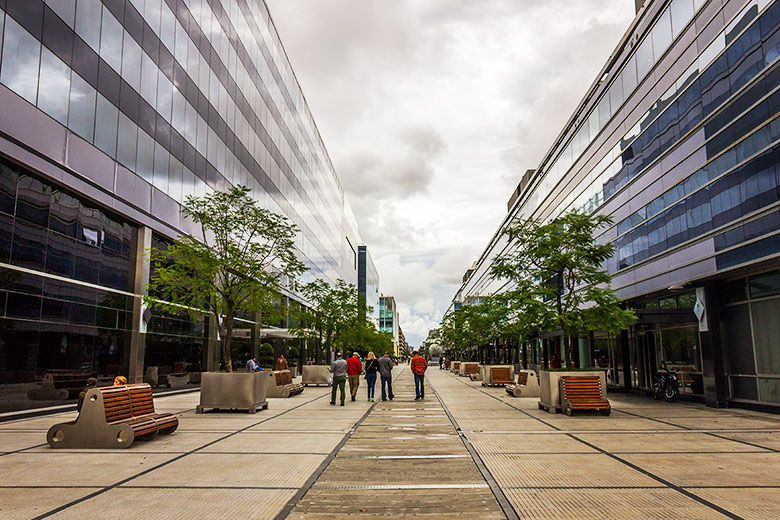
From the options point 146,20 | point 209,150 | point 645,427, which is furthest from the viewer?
point 209,150

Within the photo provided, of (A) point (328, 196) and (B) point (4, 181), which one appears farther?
(A) point (328, 196)

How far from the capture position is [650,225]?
23.0 meters

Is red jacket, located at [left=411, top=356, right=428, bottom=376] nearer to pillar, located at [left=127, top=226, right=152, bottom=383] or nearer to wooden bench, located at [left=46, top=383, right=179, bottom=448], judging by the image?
pillar, located at [left=127, top=226, right=152, bottom=383]

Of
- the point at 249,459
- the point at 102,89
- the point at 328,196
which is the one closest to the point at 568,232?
the point at 249,459

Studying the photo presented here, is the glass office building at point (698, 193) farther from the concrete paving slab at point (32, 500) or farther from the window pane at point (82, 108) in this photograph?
the window pane at point (82, 108)

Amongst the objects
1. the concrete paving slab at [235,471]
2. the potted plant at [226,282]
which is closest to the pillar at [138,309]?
the potted plant at [226,282]

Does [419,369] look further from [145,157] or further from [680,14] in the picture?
[680,14]

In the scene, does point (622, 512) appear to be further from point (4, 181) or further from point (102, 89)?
point (102, 89)

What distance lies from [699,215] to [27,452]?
1864cm

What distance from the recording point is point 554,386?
16188mm

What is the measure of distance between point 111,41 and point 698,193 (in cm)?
1922

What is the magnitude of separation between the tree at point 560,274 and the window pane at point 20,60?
14.0m

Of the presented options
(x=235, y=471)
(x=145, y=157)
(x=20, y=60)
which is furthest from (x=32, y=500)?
(x=145, y=157)

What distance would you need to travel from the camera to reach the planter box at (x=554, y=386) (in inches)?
631
